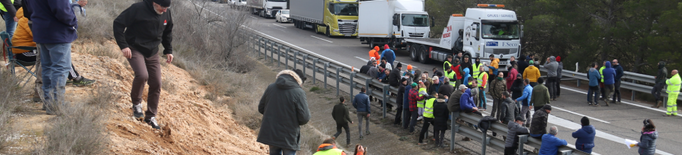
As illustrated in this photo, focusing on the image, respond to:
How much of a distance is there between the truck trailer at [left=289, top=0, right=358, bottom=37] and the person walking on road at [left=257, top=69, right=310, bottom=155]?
2815cm

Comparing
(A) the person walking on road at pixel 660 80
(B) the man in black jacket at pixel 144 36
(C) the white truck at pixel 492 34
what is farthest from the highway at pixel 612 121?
(B) the man in black jacket at pixel 144 36

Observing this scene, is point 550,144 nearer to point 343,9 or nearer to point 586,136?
point 586,136

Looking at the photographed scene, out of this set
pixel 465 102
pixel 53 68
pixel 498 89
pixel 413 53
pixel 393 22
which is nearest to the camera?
pixel 53 68

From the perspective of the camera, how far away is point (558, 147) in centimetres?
774

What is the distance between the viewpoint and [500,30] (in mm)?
20375

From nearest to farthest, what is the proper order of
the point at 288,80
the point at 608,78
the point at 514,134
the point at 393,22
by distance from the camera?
the point at 288,80 → the point at 514,134 → the point at 608,78 → the point at 393,22

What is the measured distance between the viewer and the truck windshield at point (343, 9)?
3316cm

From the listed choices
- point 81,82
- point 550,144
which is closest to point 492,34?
point 550,144

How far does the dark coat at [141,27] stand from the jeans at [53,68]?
0.56m

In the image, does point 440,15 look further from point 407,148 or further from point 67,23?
point 67,23

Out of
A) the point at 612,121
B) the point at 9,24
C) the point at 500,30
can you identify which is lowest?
the point at 612,121

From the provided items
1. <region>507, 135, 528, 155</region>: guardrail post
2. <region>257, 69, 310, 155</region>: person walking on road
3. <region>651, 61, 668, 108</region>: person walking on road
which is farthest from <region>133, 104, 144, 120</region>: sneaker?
<region>651, 61, 668, 108</region>: person walking on road

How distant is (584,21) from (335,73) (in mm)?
10622

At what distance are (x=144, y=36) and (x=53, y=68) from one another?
3.04 feet
